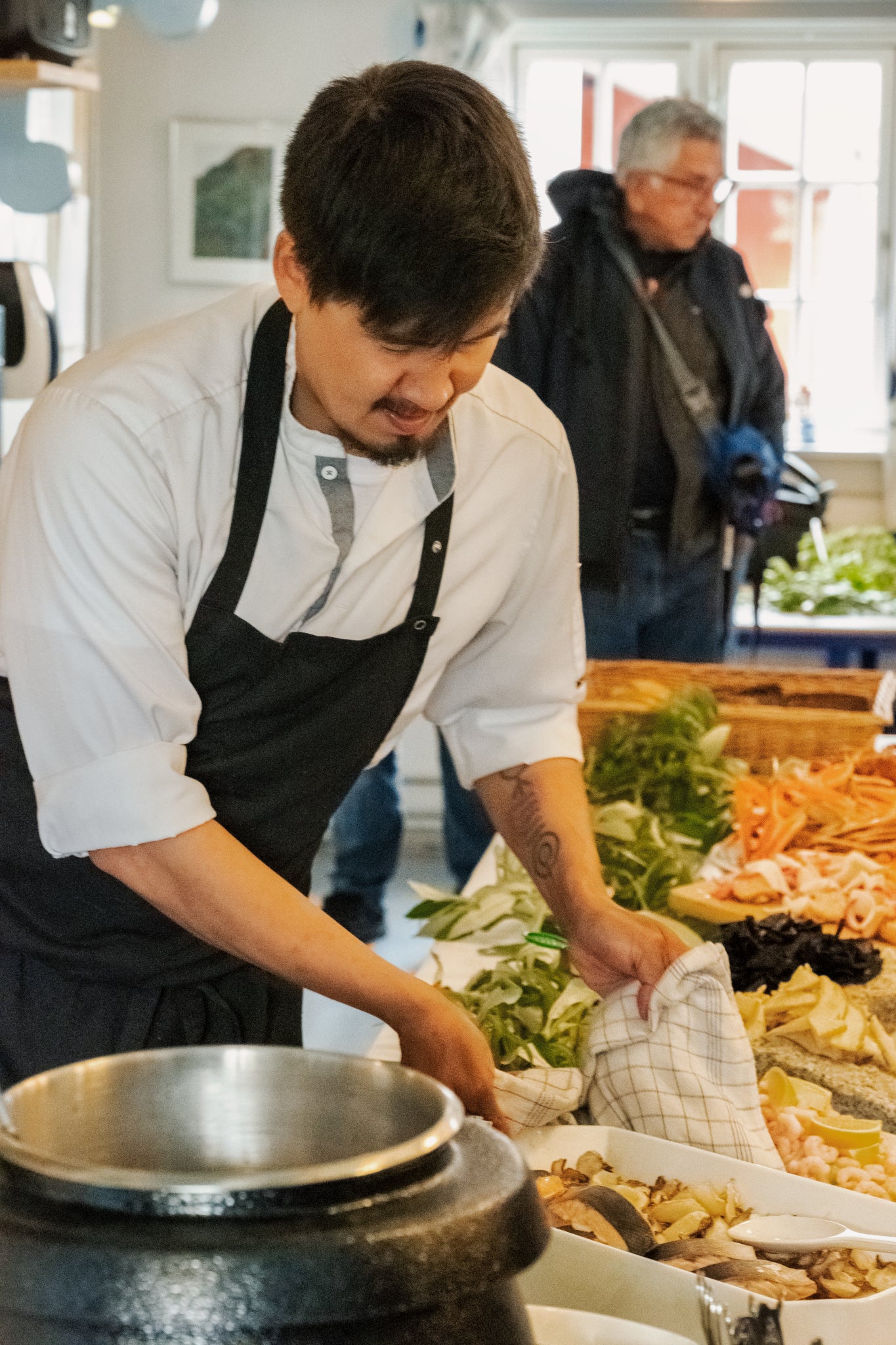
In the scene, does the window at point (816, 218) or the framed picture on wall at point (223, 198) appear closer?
the framed picture on wall at point (223, 198)

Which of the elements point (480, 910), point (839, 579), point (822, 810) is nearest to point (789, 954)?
point (480, 910)

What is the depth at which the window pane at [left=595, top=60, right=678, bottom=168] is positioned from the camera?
5.85 metres

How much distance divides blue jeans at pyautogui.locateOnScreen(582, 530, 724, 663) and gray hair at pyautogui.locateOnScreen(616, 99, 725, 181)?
847 millimetres

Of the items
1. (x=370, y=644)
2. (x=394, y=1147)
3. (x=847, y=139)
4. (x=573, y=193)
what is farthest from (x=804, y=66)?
(x=394, y=1147)

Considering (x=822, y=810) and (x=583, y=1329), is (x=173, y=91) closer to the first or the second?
(x=822, y=810)

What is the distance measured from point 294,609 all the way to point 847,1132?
25.2 inches

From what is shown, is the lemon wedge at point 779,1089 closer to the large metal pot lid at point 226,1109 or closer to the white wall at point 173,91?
the large metal pot lid at point 226,1109

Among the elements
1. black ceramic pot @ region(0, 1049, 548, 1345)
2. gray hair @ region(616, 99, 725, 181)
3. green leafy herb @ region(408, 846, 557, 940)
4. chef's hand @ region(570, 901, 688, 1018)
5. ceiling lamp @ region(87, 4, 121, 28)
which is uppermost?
ceiling lamp @ region(87, 4, 121, 28)

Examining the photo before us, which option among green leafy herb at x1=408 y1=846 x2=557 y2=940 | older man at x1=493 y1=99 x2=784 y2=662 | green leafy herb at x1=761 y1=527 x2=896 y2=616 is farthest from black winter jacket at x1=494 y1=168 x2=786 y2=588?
green leafy herb at x1=408 y1=846 x2=557 y2=940

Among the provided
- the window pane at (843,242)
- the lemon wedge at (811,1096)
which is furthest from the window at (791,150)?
the lemon wedge at (811,1096)

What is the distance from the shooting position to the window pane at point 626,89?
19.2 ft

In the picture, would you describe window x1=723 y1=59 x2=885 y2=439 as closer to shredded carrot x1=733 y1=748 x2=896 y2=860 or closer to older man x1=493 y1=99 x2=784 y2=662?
older man x1=493 y1=99 x2=784 y2=662

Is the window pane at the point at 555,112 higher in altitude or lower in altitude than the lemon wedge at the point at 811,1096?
higher

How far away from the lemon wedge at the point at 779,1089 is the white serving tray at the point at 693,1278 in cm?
23
